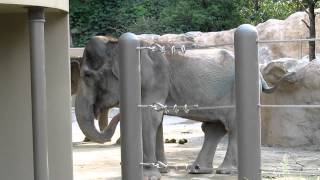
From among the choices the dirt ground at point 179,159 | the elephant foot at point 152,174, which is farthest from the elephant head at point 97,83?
the elephant foot at point 152,174

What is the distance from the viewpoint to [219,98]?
8.01m

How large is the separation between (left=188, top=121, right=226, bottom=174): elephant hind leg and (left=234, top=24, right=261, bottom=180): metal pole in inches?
154

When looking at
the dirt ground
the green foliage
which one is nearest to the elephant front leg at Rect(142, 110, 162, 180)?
the dirt ground

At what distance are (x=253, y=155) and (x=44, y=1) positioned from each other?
1.76 meters

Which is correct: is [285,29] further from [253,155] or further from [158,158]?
[253,155]

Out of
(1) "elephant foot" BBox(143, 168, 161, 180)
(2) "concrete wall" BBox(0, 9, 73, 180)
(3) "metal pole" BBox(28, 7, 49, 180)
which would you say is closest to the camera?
(3) "metal pole" BBox(28, 7, 49, 180)

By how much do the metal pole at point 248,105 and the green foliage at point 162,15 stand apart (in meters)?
16.0

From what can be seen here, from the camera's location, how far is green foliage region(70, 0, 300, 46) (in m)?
21.4

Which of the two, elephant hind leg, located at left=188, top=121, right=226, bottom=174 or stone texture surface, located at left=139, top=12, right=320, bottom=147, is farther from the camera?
stone texture surface, located at left=139, top=12, right=320, bottom=147

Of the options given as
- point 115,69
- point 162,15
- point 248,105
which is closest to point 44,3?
point 248,105

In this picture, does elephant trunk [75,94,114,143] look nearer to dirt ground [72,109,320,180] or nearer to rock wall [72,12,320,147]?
dirt ground [72,109,320,180]

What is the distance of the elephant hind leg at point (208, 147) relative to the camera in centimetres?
757

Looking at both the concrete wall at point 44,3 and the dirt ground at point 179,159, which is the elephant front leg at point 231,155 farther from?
the concrete wall at point 44,3

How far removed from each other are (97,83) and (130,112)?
13.5 ft
